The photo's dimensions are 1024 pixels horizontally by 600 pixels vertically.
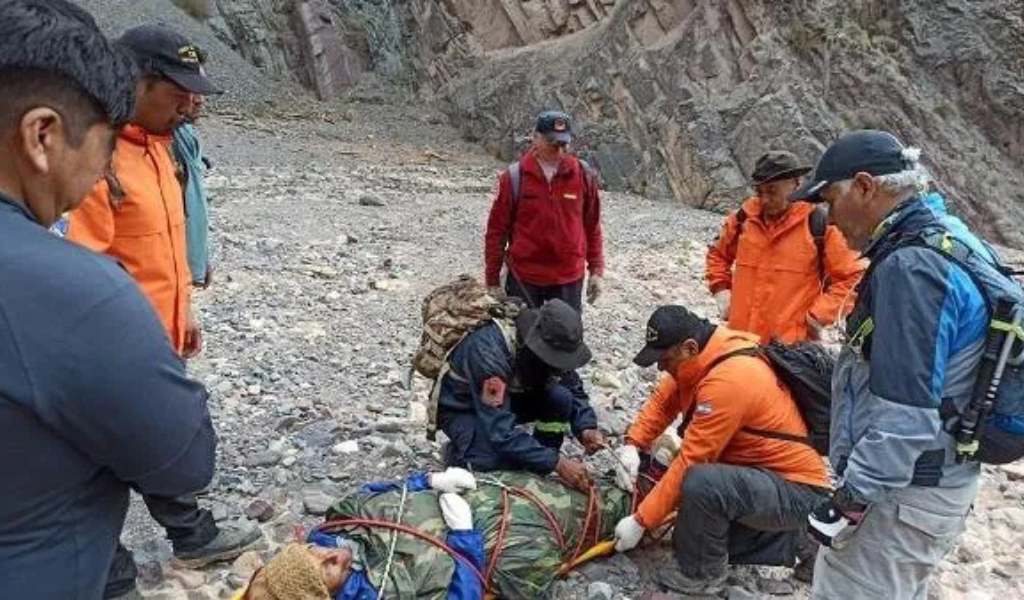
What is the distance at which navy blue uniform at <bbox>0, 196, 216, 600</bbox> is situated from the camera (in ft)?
3.99

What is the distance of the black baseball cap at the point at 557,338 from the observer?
3.76m

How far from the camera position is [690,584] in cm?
363

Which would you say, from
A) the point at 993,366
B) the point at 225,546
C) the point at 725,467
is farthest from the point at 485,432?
the point at 993,366

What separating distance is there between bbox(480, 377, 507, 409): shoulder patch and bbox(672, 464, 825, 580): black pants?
879 mm

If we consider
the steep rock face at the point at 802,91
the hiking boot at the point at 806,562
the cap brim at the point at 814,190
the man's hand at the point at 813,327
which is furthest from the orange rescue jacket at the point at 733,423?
the steep rock face at the point at 802,91

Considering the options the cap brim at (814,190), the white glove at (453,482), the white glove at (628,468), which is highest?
the cap brim at (814,190)

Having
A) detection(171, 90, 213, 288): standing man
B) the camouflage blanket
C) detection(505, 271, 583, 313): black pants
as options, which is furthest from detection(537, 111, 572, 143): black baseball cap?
the camouflage blanket

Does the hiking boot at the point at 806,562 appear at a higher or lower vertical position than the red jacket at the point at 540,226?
lower

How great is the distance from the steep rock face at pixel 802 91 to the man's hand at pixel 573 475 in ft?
38.1

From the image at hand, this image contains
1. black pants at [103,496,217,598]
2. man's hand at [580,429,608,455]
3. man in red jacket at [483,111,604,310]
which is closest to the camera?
black pants at [103,496,217,598]

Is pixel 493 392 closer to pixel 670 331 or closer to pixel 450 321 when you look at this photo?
pixel 450 321

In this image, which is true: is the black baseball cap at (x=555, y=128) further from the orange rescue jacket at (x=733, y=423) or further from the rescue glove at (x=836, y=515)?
the rescue glove at (x=836, y=515)

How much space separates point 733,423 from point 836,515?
92 cm

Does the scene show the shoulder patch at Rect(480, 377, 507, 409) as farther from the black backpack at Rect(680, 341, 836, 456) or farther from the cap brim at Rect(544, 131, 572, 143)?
the cap brim at Rect(544, 131, 572, 143)
